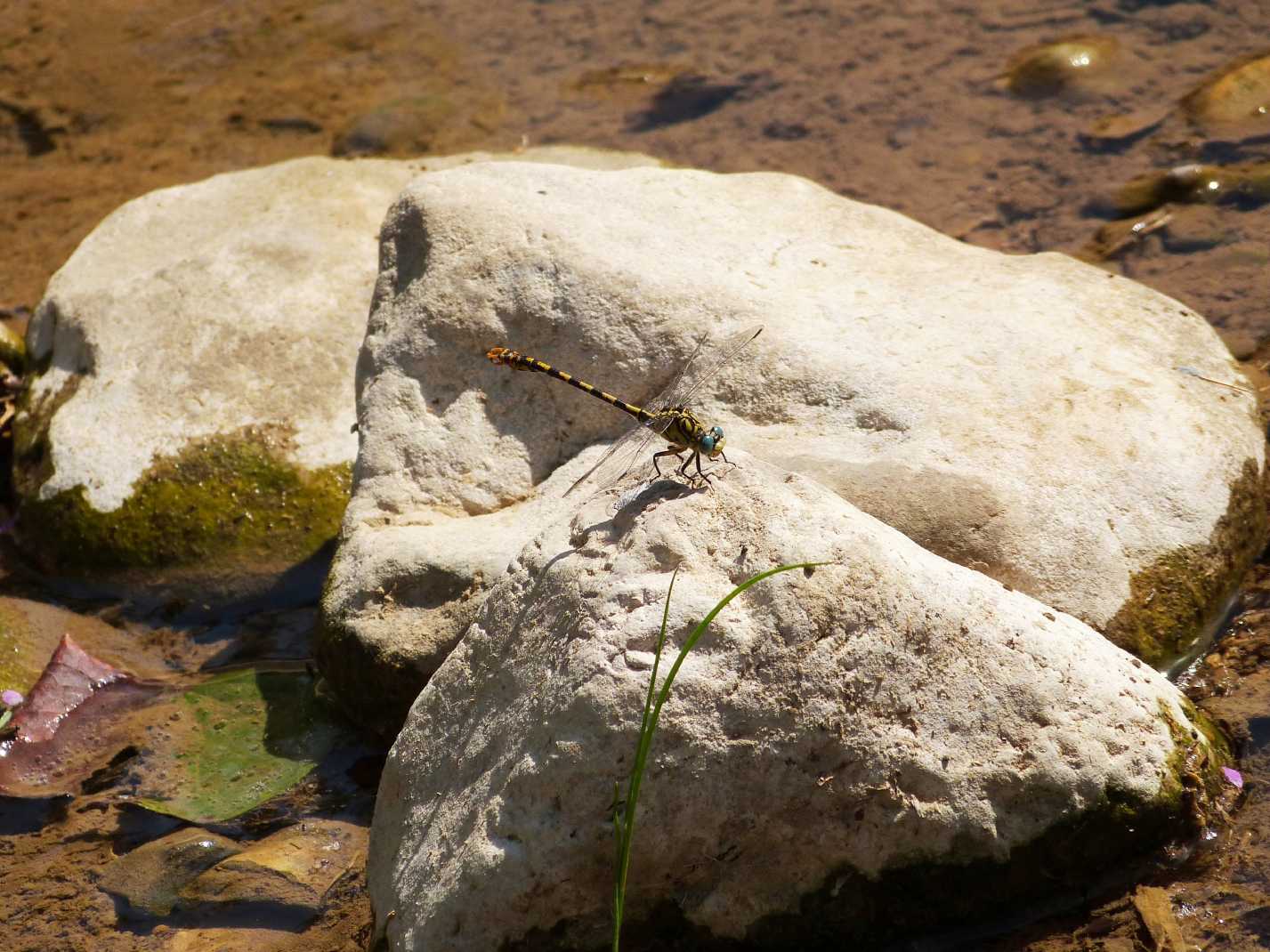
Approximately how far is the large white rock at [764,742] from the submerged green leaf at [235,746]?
114cm

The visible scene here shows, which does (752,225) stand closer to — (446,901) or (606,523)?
(606,523)

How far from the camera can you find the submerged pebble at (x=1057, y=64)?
7375 mm

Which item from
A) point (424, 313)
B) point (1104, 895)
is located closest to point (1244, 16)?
point (424, 313)

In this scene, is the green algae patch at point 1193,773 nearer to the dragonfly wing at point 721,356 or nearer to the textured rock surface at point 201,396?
the dragonfly wing at point 721,356

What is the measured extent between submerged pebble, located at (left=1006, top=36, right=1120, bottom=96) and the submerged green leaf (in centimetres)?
531

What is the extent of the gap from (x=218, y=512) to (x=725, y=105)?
4297 millimetres

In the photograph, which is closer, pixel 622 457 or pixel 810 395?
pixel 622 457

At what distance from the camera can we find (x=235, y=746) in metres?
4.26

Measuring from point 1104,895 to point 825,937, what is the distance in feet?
2.25

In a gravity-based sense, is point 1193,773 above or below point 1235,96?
above

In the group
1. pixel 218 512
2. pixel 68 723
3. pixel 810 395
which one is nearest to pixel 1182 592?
pixel 810 395

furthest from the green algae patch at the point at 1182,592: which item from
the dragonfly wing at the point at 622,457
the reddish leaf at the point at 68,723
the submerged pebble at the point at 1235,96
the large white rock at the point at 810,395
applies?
the submerged pebble at the point at 1235,96

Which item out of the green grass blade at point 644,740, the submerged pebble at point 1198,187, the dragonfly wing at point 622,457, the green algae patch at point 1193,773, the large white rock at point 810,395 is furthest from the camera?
the submerged pebble at point 1198,187

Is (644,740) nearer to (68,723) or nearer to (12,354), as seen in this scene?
(68,723)
